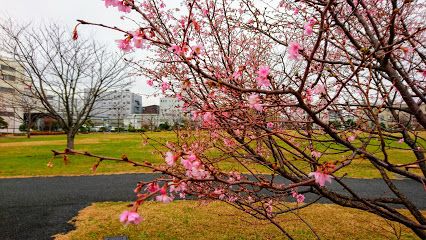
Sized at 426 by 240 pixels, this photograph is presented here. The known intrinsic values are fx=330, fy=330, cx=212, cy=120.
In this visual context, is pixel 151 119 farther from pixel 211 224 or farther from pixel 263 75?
pixel 263 75

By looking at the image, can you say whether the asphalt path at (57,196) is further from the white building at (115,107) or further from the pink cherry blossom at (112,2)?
the pink cherry blossom at (112,2)

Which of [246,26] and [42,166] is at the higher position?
[246,26]

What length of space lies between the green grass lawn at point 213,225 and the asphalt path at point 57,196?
541mm

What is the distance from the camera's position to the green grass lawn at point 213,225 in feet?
19.9

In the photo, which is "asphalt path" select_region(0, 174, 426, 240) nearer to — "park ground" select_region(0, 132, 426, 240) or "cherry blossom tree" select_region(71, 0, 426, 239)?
"park ground" select_region(0, 132, 426, 240)

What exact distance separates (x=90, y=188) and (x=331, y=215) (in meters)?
7.09

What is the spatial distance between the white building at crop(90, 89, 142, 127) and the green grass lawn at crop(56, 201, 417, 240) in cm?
557

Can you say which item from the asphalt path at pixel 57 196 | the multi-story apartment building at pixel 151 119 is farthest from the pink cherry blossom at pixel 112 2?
the multi-story apartment building at pixel 151 119

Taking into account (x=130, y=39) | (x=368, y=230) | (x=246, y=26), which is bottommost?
(x=368, y=230)

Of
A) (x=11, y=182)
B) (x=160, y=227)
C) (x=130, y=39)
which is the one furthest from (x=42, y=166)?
(x=130, y=39)

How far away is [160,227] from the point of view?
21.3 ft

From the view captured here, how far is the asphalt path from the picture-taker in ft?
21.2

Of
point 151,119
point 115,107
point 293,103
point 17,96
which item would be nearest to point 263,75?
point 293,103

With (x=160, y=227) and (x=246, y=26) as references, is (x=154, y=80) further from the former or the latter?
(x=160, y=227)
